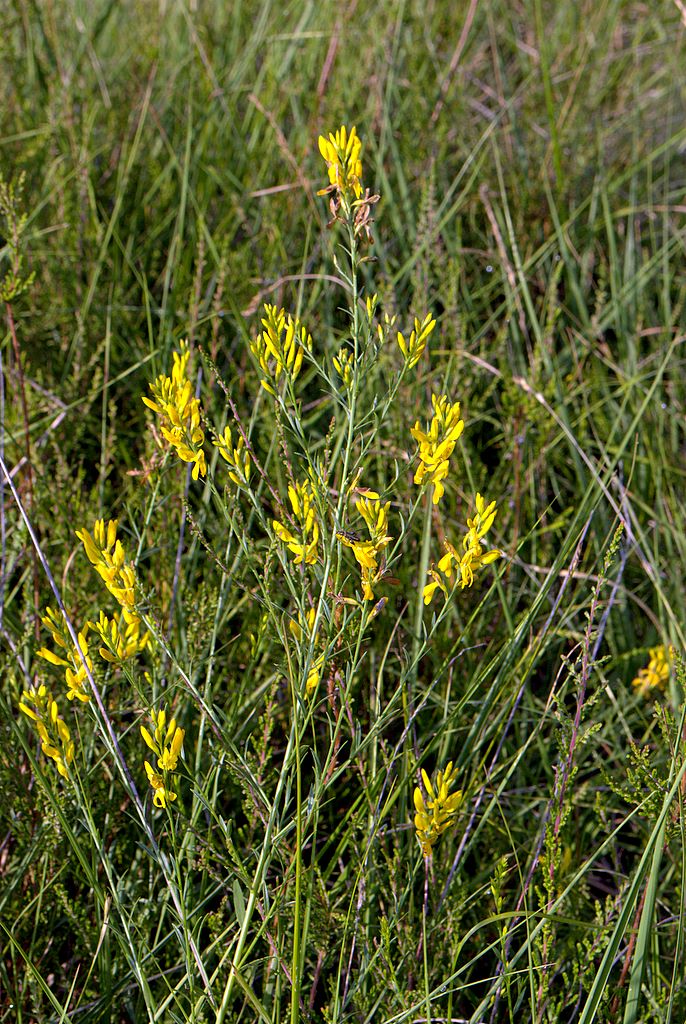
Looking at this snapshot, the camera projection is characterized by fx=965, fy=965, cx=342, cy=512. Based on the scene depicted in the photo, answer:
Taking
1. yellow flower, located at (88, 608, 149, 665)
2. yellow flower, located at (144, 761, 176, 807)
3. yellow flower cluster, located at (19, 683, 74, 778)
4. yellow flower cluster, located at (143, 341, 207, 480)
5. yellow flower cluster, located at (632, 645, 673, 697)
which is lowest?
yellow flower cluster, located at (632, 645, 673, 697)

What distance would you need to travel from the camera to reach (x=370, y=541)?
1.00 m

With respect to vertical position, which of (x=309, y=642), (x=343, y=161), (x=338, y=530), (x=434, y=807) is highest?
(x=343, y=161)

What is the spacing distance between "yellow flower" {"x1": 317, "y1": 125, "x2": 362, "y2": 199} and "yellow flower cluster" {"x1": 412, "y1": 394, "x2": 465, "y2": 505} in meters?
0.24

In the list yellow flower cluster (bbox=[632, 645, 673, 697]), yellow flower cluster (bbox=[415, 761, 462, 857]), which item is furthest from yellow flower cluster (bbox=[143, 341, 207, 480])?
yellow flower cluster (bbox=[632, 645, 673, 697])

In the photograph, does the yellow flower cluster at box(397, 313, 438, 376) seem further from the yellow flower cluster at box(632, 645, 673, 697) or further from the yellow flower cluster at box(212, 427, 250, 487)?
the yellow flower cluster at box(632, 645, 673, 697)

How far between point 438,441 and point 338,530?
0.48 ft

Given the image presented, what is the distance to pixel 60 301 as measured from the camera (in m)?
2.16

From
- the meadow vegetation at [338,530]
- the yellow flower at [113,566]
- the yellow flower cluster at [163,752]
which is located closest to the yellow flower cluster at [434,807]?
the meadow vegetation at [338,530]

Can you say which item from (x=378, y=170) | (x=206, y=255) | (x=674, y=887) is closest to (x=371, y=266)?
(x=378, y=170)

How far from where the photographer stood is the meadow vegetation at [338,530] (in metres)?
1.07

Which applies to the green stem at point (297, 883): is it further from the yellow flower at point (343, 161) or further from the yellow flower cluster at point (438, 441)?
the yellow flower at point (343, 161)

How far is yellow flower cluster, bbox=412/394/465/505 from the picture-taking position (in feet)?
3.22

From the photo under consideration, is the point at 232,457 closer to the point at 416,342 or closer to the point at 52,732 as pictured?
the point at 416,342

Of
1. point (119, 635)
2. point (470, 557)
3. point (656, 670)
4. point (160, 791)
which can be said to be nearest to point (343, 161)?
point (470, 557)
